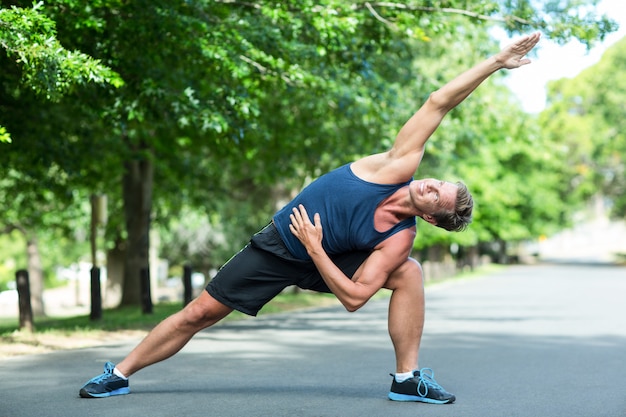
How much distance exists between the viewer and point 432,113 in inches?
214

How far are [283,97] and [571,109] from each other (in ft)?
179

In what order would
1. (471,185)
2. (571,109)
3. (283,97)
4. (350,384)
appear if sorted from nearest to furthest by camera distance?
(350,384), (283,97), (471,185), (571,109)

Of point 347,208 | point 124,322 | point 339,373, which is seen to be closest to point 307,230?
point 347,208

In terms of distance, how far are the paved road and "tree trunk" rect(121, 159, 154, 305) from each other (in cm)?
678

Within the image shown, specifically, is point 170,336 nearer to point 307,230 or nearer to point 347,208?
point 307,230

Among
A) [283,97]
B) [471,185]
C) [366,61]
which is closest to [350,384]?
[366,61]

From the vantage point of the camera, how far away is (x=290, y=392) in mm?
6480

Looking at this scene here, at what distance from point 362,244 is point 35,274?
1248 inches

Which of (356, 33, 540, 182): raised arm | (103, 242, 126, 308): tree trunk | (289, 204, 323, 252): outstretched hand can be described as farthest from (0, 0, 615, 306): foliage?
(103, 242, 126, 308): tree trunk

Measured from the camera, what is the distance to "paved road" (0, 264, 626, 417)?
5.77 m

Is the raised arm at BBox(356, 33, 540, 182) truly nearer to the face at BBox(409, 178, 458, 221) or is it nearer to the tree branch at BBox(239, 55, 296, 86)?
the face at BBox(409, 178, 458, 221)

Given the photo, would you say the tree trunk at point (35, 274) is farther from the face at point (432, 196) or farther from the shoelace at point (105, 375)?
the face at point (432, 196)

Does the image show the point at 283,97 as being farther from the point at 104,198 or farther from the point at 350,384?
the point at 350,384

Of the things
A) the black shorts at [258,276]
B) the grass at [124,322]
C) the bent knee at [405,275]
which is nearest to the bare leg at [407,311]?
the bent knee at [405,275]
